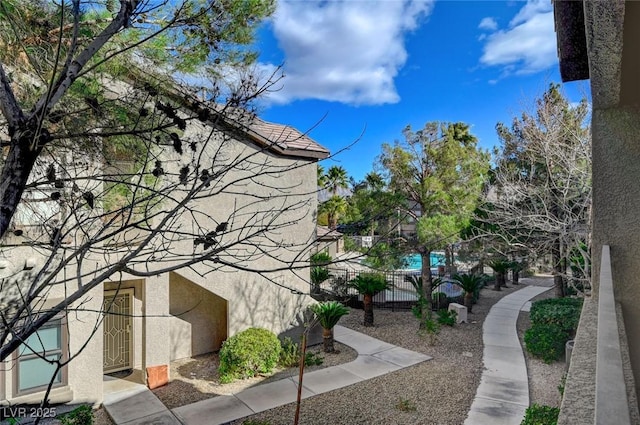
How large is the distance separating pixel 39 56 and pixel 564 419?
20.8ft

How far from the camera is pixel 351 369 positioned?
998 cm

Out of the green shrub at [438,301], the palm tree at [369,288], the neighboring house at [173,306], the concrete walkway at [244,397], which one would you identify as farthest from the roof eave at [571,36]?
the green shrub at [438,301]

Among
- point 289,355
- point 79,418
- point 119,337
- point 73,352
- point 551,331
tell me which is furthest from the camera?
point 551,331

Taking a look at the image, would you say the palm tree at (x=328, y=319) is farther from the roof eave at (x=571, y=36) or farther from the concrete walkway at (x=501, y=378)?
the roof eave at (x=571, y=36)

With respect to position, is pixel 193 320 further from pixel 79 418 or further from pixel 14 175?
pixel 14 175

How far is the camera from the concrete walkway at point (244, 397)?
7582mm

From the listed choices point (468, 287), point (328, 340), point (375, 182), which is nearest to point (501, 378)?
point (328, 340)

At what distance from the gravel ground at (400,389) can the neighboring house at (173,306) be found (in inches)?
36.0

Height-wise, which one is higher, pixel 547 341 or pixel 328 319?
pixel 328 319

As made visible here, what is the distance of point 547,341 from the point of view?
34.1 ft

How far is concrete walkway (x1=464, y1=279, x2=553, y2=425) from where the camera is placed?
7.43m

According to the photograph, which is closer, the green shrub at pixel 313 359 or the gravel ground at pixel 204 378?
the gravel ground at pixel 204 378

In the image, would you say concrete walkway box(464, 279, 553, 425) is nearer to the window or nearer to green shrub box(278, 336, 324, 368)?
green shrub box(278, 336, 324, 368)

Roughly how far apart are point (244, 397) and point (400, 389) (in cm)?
362
